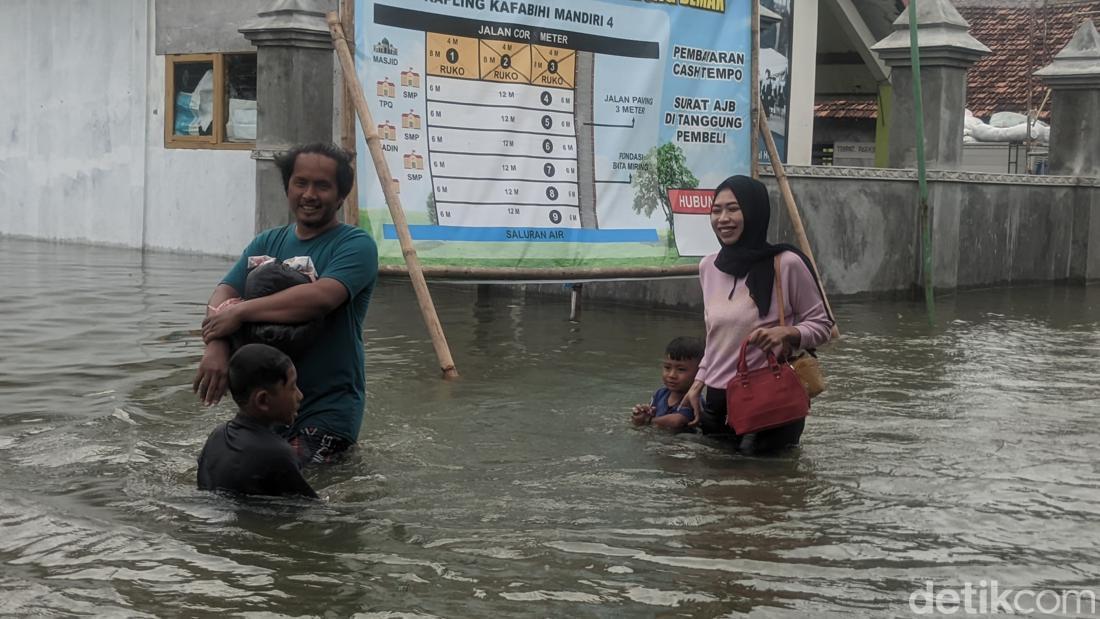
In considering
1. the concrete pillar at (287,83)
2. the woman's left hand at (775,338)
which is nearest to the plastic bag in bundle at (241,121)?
the concrete pillar at (287,83)

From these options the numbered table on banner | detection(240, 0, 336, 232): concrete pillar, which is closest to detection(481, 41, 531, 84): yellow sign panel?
the numbered table on banner

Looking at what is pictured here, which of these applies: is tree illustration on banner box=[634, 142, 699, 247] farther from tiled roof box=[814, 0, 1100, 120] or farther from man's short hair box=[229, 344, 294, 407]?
tiled roof box=[814, 0, 1100, 120]

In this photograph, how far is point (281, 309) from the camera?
543 cm

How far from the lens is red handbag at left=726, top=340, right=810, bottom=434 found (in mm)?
6520

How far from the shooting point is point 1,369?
8977 millimetres

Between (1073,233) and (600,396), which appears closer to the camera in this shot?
(600,396)

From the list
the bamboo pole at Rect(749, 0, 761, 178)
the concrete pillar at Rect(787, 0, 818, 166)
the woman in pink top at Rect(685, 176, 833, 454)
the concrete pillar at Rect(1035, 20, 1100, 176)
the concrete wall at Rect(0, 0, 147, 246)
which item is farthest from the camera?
the concrete pillar at Rect(787, 0, 818, 166)

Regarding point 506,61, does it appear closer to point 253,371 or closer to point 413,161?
point 413,161

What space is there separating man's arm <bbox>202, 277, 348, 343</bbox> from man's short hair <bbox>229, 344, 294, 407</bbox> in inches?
5.7

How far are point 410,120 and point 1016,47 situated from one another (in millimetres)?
27393

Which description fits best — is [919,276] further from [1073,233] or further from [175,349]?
[175,349]

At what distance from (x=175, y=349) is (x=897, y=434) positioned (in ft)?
17.0

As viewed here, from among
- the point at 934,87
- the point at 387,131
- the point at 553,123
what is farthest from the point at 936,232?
the point at 387,131

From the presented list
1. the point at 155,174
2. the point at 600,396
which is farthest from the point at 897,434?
the point at 155,174
